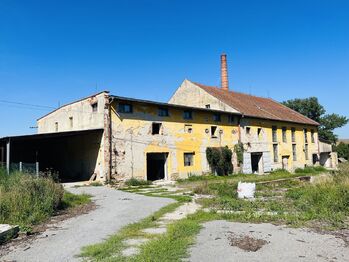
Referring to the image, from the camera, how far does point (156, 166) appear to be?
935 inches

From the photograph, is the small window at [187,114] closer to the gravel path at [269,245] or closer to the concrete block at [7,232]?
the gravel path at [269,245]

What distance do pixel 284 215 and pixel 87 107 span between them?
16.9m

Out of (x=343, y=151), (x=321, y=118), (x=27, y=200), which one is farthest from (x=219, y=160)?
(x=321, y=118)

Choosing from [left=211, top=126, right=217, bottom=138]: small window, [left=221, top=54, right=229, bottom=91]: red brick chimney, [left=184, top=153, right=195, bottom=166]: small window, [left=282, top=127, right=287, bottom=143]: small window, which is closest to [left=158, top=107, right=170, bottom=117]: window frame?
[left=184, top=153, right=195, bottom=166]: small window

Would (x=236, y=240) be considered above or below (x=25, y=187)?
below

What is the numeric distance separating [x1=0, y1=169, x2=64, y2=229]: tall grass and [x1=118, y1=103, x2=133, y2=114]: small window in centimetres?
1011

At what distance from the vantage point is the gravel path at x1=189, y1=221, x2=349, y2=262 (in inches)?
202

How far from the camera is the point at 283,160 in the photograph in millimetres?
33906

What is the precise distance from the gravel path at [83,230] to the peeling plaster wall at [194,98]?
1831cm

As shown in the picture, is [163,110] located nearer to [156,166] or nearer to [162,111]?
[162,111]

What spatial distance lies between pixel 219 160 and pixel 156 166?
5534 mm

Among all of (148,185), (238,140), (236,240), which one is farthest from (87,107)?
(236,240)

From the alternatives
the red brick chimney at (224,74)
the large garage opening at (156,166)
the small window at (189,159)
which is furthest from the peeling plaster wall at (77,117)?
the red brick chimney at (224,74)

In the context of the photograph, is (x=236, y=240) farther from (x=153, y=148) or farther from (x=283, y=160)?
(x=283, y=160)
